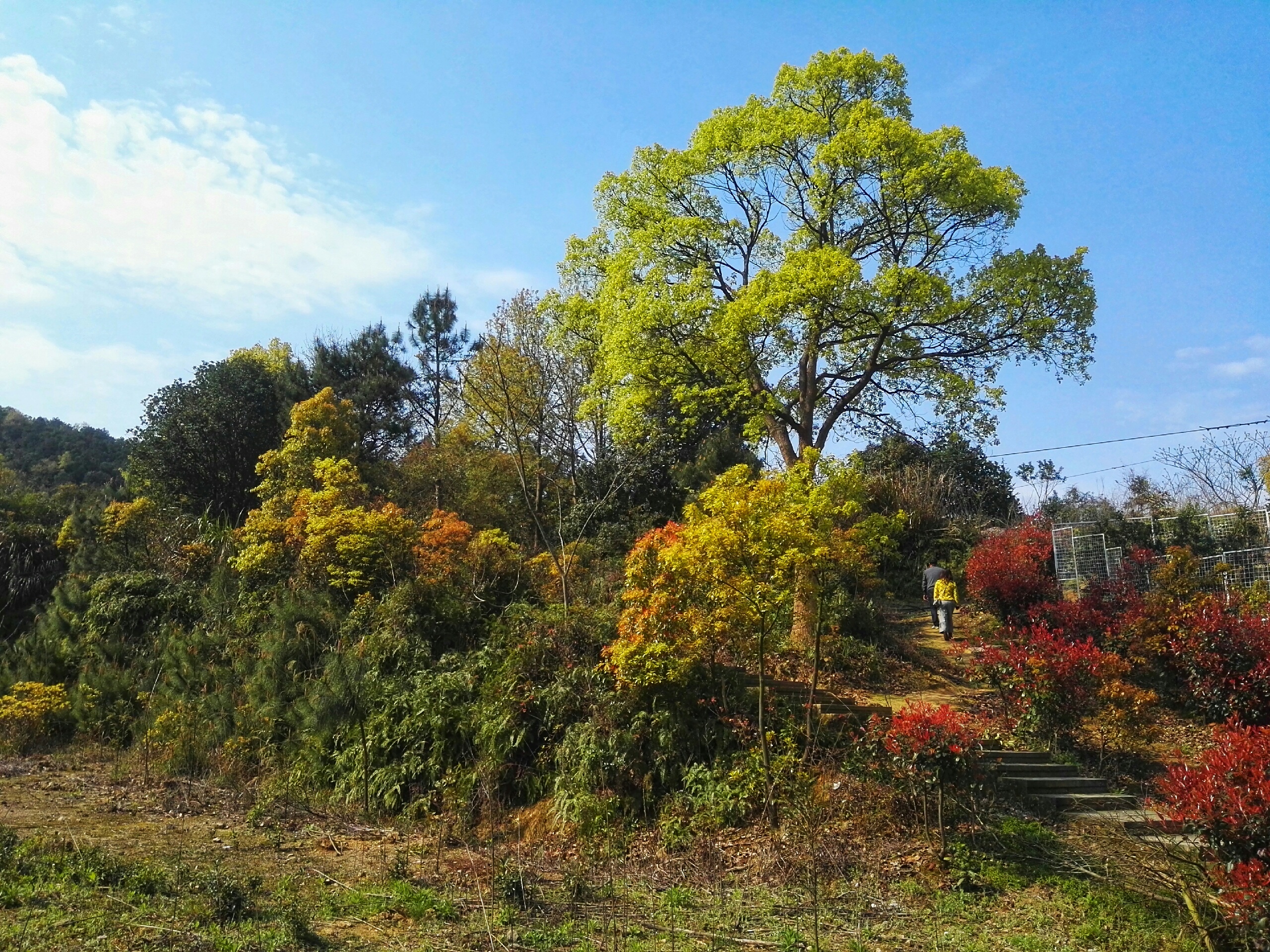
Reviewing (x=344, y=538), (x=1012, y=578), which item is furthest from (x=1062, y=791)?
(x=344, y=538)

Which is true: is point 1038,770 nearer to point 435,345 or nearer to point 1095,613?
point 1095,613

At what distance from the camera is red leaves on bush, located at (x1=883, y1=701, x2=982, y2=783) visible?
851 cm

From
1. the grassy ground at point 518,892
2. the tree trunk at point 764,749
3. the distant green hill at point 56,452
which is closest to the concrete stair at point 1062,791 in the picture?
the grassy ground at point 518,892

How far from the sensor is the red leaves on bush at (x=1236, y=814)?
586 cm

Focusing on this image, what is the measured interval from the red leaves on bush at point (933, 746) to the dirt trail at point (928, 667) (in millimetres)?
3451

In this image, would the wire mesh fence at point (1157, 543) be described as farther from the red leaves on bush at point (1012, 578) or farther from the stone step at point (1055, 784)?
the stone step at point (1055, 784)

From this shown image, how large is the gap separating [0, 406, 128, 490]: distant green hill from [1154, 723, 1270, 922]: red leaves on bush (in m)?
41.2

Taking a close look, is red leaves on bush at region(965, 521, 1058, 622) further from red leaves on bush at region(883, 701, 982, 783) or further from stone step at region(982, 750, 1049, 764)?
red leaves on bush at region(883, 701, 982, 783)

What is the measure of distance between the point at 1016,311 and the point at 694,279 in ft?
18.4

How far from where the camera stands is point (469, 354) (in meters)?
33.2

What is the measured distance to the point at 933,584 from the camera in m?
17.7

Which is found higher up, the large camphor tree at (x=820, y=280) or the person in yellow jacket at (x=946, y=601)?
the large camphor tree at (x=820, y=280)

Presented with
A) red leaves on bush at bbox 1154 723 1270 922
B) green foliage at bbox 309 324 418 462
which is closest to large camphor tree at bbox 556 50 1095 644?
red leaves on bush at bbox 1154 723 1270 922

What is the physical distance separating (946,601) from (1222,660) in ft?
15.5
